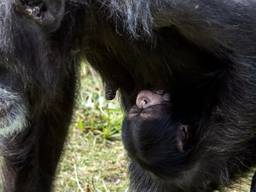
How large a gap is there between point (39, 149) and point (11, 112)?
43cm

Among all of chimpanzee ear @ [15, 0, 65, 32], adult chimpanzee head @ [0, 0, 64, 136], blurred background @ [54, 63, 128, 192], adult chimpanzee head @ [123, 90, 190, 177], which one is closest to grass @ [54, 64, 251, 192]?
blurred background @ [54, 63, 128, 192]

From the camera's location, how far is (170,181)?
3428mm

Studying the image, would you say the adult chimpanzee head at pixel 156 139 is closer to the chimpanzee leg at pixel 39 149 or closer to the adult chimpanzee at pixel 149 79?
the adult chimpanzee at pixel 149 79

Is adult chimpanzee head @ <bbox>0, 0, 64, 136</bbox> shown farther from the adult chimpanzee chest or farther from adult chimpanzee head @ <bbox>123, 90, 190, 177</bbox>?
adult chimpanzee head @ <bbox>123, 90, 190, 177</bbox>

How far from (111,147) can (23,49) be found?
162 cm

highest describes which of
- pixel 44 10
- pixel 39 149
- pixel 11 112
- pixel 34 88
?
pixel 44 10

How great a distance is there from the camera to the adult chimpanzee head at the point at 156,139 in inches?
132

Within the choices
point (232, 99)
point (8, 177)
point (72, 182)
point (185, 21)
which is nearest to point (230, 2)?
point (185, 21)

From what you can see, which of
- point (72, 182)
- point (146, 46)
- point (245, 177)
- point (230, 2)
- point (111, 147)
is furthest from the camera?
point (111, 147)

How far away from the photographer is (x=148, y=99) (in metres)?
3.43

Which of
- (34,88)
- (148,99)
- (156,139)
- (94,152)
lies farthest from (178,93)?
(94,152)

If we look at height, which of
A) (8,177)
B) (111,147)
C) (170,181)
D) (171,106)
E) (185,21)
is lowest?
(111,147)

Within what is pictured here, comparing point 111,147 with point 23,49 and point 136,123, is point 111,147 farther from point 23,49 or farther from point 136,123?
point 23,49

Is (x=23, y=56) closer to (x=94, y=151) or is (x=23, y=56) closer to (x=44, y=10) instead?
(x=44, y=10)
